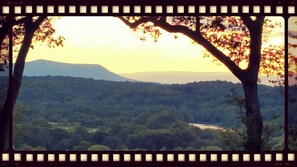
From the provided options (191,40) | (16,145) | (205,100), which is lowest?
(16,145)

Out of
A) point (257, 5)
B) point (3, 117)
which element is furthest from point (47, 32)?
point (257, 5)

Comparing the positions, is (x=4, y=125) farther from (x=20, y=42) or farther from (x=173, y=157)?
(x=173, y=157)

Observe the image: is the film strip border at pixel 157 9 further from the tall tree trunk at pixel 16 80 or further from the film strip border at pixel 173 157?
the tall tree trunk at pixel 16 80

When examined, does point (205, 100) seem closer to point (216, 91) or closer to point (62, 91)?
point (216, 91)

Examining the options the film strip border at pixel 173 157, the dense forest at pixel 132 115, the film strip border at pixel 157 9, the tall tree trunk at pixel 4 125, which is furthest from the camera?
the dense forest at pixel 132 115

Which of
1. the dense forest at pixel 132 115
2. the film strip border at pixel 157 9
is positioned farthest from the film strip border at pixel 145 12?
the dense forest at pixel 132 115

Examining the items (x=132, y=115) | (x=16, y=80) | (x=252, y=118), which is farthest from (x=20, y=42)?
(x=252, y=118)
